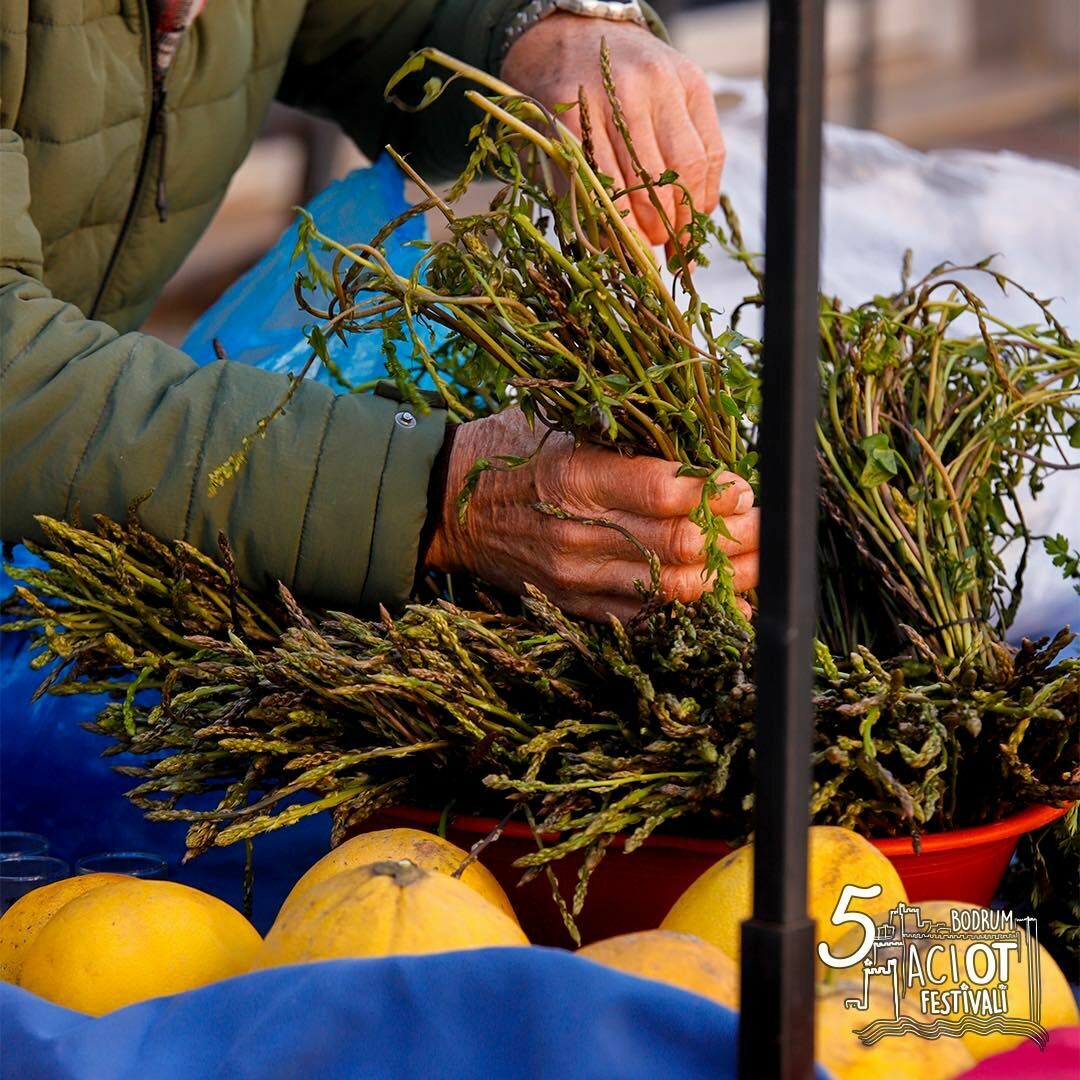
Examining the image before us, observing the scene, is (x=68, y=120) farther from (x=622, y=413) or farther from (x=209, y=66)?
(x=622, y=413)

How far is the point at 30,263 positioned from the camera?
122cm

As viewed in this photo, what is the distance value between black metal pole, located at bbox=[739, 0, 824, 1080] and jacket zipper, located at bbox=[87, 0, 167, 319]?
40.7 inches

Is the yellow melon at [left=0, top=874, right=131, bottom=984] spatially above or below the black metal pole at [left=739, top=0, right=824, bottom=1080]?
below

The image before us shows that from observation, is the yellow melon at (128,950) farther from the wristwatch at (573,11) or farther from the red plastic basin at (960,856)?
the wristwatch at (573,11)

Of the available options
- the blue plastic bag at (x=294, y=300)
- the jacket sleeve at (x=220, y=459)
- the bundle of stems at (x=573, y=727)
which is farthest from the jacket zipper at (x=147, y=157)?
the bundle of stems at (x=573, y=727)

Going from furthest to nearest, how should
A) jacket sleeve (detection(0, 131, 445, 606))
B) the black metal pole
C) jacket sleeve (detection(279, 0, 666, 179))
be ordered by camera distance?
1. jacket sleeve (detection(279, 0, 666, 179))
2. jacket sleeve (detection(0, 131, 445, 606))
3. the black metal pole

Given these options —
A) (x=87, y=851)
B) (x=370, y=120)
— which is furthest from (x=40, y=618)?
(x=370, y=120)

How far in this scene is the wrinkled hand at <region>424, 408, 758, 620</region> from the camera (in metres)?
0.95

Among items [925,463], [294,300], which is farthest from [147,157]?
[925,463]

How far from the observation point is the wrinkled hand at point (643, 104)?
1347 millimetres

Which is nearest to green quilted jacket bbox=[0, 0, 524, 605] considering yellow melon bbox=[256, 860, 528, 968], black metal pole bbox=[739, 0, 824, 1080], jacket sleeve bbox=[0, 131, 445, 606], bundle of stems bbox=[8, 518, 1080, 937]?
jacket sleeve bbox=[0, 131, 445, 606]

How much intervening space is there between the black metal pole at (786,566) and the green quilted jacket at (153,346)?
1.80 feet

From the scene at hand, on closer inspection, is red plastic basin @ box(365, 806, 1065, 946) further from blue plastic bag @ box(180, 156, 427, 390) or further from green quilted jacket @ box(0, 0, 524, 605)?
blue plastic bag @ box(180, 156, 427, 390)

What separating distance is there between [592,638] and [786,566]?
395 mm
